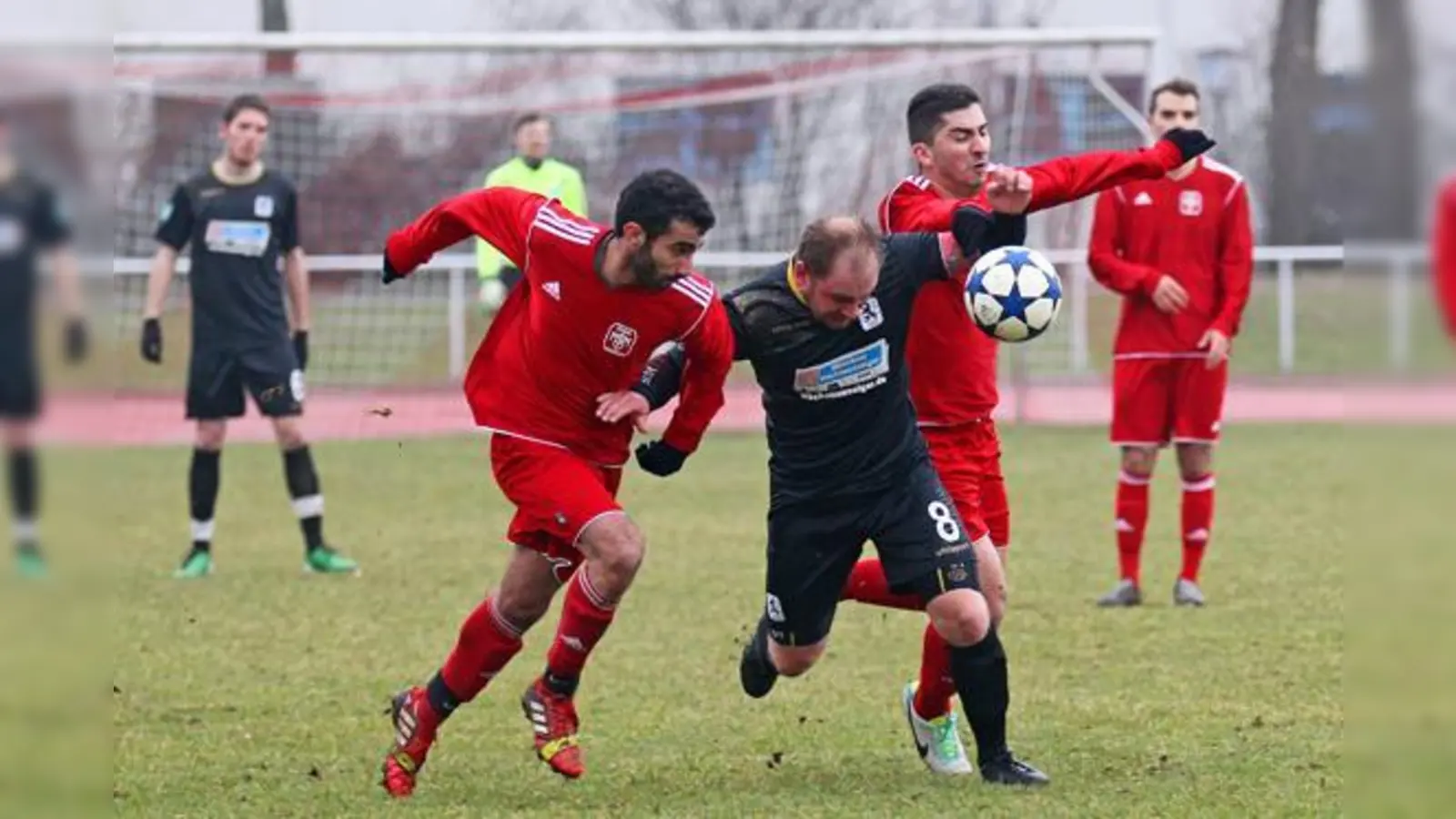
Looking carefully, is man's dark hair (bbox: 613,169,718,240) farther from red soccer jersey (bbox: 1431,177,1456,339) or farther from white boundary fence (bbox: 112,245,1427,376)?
white boundary fence (bbox: 112,245,1427,376)

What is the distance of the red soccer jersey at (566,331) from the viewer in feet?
22.5

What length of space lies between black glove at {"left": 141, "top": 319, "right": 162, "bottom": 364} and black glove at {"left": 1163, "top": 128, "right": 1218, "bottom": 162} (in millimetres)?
6653

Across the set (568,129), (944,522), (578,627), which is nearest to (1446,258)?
(944,522)

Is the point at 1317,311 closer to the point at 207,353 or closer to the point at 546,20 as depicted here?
the point at 546,20

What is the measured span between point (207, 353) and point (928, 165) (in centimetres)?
580

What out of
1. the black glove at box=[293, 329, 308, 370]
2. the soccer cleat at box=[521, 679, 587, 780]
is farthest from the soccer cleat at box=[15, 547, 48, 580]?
the black glove at box=[293, 329, 308, 370]

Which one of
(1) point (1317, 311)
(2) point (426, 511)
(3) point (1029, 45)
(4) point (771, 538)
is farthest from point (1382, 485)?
(1) point (1317, 311)

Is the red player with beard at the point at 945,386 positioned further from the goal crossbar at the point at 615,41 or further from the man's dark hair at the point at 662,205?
the goal crossbar at the point at 615,41

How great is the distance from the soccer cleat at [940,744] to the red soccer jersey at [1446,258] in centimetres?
439

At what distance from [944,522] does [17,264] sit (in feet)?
13.2

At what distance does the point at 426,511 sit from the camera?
1545 cm

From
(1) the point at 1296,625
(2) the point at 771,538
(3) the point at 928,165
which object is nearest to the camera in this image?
(2) the point at 771,538

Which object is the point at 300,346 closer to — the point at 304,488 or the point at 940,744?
the point at 304,488

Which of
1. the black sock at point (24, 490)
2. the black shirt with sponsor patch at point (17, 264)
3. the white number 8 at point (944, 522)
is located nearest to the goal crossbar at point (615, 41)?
the white number 8 at point (944, 522)
